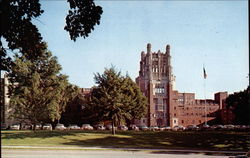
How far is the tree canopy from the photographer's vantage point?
304 inches

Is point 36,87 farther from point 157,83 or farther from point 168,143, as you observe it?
point 157,83

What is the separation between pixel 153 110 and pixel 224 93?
36684mm

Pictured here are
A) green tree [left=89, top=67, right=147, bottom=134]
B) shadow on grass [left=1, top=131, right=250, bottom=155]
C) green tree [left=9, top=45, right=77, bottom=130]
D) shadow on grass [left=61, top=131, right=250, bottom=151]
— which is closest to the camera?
shadow on grass [left=61, top=131, right=250, bottom=151]

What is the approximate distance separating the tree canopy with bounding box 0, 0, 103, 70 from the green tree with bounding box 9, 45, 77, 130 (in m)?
32.3

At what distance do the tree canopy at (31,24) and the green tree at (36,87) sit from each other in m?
32.3

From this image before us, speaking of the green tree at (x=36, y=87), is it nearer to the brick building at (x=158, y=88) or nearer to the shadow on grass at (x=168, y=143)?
the shadow on grass at (x=168, y=143)

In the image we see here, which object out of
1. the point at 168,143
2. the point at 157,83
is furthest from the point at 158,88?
the point at 168,143

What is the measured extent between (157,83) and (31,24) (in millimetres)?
86335

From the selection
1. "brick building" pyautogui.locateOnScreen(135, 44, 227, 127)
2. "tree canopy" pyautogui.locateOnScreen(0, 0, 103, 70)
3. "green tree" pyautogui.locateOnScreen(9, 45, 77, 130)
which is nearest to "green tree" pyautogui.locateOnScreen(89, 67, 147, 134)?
"green tree" pyautogui.locateOnScreen(9, 45, 77, 130)

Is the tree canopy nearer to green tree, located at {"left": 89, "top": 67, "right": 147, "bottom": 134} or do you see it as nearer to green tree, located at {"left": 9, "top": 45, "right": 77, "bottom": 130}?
green tree, located at {"left": 89, "top": 67, "right": 147, "bottom": 134}

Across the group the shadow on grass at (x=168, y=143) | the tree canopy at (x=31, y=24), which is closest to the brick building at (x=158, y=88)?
the shadow on grass at (x=168, y=143)

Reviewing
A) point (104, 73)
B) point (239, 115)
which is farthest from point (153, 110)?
point (104, 73)

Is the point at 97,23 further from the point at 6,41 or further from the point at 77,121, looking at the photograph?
the point at 77,121

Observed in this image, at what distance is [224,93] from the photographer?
113 meters
